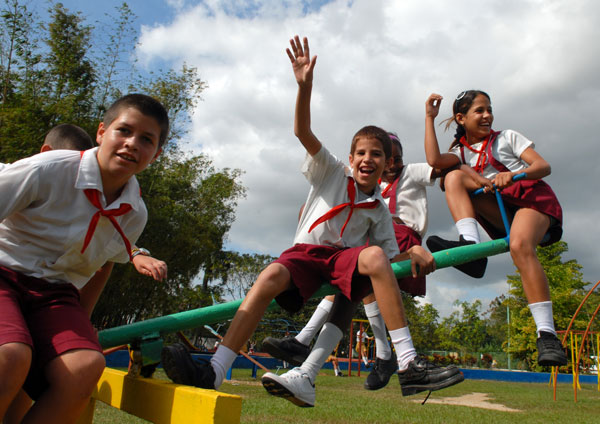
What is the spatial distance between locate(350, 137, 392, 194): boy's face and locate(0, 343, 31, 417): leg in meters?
1.63

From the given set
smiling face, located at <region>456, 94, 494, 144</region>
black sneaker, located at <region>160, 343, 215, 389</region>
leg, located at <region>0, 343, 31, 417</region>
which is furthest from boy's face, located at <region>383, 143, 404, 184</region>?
leg, located at <region>0, 343, 31, 417</region>

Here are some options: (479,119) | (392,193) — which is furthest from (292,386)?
(479,119)

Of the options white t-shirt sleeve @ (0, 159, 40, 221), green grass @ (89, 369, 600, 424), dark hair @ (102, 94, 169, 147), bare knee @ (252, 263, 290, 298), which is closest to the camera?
white t-shirt sleeve @ (0, 159, 40, 221)

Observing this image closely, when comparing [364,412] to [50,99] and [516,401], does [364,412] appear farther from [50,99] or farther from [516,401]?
[50,99]

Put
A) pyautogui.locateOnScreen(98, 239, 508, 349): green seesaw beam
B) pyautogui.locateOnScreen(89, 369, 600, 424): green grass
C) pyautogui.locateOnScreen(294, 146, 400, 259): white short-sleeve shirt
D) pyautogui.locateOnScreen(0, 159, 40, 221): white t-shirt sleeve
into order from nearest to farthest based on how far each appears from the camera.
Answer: pyautogui.locateOnScreen(0, 159, 40, 221): white t-shirt sleeve, pyautogui.locateOnScreen(98, 239, 508, 349): green seesaw beam, pyautogui.locateOnScreen(294, 146, 400, 259): white short-sleeve shirt, pyautogui.locateOnScreen(89, 369, 600, 424): green grass

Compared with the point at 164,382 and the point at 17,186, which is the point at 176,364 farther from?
the point at 17,186

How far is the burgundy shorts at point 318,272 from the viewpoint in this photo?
224cm

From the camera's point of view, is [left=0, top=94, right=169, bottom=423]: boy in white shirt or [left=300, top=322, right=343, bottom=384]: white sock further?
[left=300, top=322, right=343, bottom=384]: white sock

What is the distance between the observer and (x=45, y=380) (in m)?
1.57

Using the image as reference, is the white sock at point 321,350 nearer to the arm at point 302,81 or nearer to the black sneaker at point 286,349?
the black sneaker at point 286,349

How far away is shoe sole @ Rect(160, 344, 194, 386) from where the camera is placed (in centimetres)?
175

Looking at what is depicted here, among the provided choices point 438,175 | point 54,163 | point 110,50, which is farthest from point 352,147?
point 110,50

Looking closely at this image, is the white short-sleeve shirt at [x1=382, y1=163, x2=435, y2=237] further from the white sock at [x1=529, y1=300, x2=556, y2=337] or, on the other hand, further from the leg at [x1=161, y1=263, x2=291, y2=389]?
the leg at [x1=161, y1=263, x2=291, y2=389]

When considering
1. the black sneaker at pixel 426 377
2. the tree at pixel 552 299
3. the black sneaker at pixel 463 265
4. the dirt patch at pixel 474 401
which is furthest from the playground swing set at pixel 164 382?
the tree at pixel 552 299
